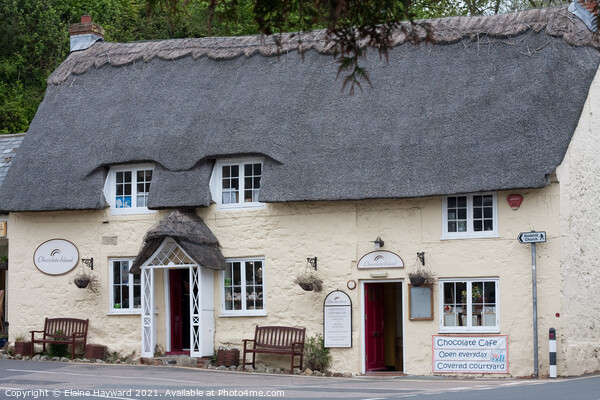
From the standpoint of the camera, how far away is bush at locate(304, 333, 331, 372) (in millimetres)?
21797

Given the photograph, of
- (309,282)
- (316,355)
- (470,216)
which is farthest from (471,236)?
(316,355)

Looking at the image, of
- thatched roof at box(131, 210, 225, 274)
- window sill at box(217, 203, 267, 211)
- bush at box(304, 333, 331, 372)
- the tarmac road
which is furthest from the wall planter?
window sill at box(217, 203, 267, 211)

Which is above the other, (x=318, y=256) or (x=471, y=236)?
(x=471, y=236)

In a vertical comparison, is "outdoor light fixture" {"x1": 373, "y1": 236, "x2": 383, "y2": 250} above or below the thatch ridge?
below

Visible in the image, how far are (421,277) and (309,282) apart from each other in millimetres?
2513

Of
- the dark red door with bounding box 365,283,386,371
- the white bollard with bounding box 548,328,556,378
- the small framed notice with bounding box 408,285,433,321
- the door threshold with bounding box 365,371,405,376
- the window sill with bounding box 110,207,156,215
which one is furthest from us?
the window sill with bounding box 110,207,156,215

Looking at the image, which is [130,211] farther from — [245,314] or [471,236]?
[471,236]

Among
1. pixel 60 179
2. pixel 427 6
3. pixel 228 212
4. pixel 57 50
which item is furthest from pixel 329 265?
pixel 57 50

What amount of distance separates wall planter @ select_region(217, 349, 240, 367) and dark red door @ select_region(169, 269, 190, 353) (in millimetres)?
1690

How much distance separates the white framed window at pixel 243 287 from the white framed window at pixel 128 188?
272 centimetres

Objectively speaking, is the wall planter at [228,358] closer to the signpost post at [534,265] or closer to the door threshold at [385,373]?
the door threshold at [385,373]

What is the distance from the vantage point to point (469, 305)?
A: 2086cm

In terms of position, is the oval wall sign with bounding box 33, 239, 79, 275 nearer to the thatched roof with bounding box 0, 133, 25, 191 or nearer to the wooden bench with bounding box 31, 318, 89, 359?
the wooden bench with bounding box 31, 318, 89, 359

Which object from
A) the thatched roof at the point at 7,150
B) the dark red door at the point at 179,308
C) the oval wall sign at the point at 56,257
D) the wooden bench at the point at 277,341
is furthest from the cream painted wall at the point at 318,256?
the thatched roof at the point at 7,150
